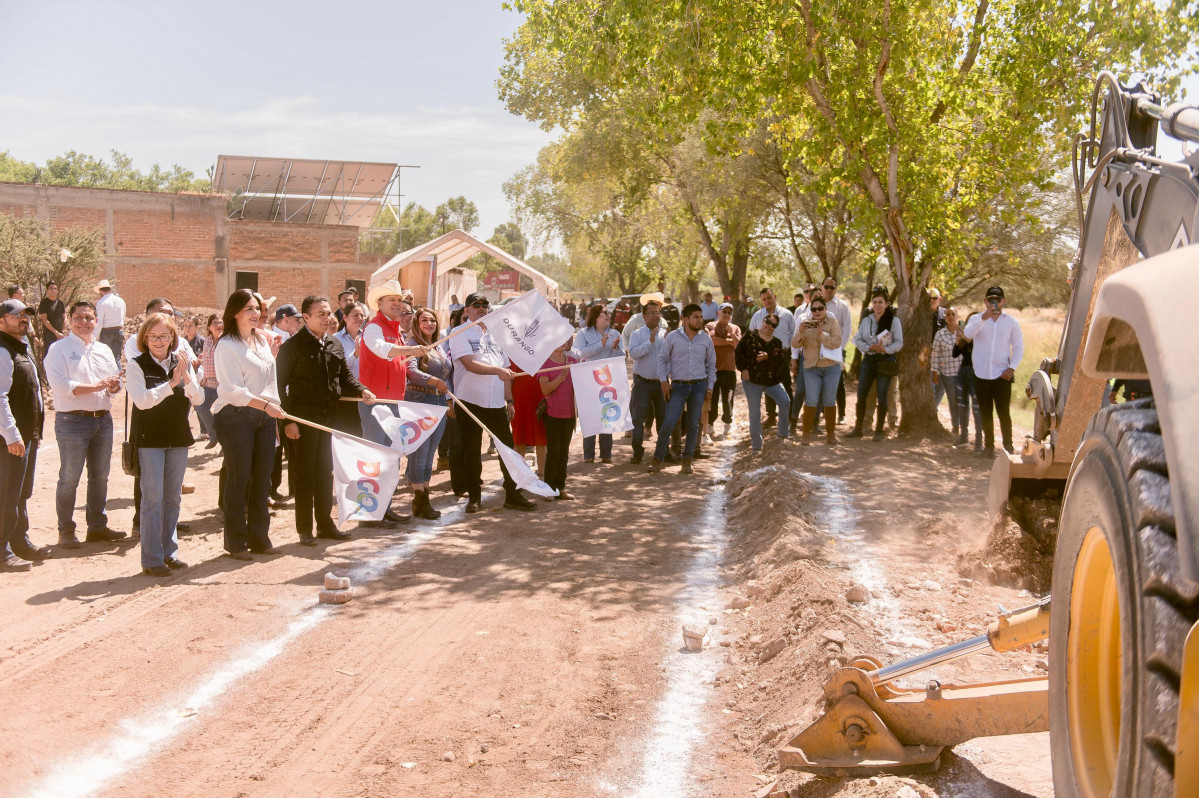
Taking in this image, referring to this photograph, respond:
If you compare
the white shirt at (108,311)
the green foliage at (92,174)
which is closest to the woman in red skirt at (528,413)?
the white shirt at (108,311)

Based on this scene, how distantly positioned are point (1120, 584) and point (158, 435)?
297 inches

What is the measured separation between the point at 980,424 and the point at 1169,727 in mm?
12975

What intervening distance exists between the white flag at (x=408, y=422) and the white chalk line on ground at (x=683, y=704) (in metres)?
2.96

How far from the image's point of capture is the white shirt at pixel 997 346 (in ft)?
42.8

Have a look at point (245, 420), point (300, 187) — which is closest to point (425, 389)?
point (245, 420)

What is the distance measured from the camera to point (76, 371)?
28.4ft

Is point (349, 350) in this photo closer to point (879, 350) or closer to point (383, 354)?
point (383, 354)

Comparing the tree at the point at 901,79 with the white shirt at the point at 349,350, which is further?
the tree at the point at 901,79

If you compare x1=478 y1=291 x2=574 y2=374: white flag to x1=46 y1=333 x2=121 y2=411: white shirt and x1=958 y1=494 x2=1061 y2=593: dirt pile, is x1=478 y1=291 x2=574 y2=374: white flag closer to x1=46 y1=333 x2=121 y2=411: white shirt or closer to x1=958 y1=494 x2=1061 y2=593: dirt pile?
x1=46 y1=333 x2=121 y2=411: white shirt

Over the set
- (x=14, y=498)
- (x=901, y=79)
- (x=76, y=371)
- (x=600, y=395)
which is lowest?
(x=14, y=498)

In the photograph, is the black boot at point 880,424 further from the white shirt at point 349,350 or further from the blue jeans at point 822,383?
the white shirt at point 349,350

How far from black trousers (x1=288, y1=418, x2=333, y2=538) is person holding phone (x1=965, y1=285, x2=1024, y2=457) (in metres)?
8.38

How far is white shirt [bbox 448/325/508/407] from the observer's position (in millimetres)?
10844

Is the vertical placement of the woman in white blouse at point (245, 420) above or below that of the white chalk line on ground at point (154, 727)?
above
